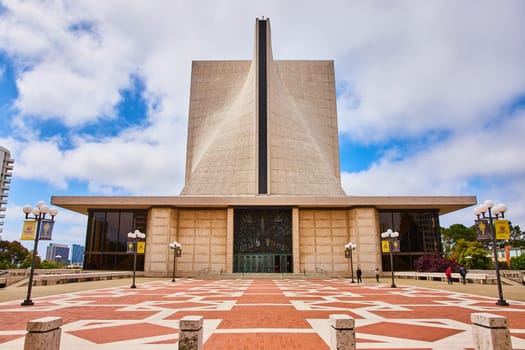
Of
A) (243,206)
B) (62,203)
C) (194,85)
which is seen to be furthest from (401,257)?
(194,85)

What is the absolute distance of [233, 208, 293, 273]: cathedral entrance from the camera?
34.4m

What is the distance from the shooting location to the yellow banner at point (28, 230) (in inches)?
551

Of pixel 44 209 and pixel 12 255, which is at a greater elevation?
pixel 44 209

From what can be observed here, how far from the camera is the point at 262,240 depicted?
34.8 metres

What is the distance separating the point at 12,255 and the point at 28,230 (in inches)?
2702

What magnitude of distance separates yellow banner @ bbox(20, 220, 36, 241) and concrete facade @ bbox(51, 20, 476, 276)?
19480 millimetres

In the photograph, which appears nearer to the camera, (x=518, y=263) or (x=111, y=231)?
(x=111, y=231)

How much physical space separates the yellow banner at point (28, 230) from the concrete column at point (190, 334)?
12413mm

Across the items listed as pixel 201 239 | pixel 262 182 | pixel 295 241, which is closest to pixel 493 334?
pixel 295 241

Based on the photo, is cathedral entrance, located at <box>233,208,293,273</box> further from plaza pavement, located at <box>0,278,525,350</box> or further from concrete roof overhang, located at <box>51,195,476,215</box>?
plaza pavement, located at <box>0,278,525,350</box>

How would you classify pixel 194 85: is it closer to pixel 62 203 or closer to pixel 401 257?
pixel 62 203

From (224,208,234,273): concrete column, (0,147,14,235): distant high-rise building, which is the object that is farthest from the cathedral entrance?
(0,147,14,235): distant high-rise building

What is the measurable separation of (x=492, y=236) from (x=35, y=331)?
1457cm

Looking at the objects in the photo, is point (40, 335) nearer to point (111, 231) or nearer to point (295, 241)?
point (295, 241)
